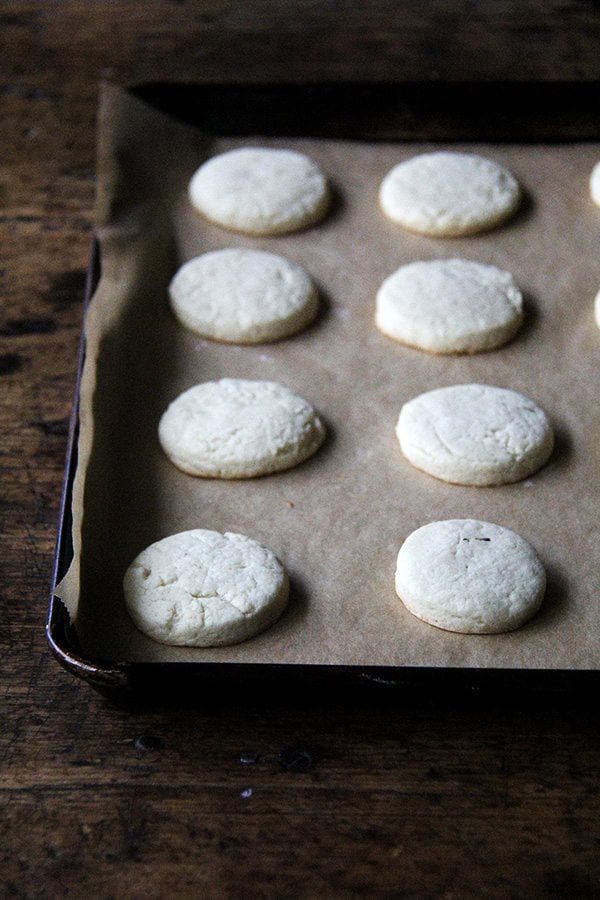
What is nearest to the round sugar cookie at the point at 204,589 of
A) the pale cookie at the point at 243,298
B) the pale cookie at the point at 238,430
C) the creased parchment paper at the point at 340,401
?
the creased parchment paper at the point at 340,401

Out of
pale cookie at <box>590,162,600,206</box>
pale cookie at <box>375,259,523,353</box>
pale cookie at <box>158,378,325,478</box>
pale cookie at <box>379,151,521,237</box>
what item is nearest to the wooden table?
pale cookie at <box>158,378,325,478</box>

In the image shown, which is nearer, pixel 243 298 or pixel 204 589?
pixel 204 589

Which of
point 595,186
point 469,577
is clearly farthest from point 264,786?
point 595,186

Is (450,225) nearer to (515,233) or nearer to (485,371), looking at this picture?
(515,233)

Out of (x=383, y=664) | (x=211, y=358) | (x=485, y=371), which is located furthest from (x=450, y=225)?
(x=383, y=664)

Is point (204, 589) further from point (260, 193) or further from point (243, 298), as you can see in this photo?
point (260, 193)

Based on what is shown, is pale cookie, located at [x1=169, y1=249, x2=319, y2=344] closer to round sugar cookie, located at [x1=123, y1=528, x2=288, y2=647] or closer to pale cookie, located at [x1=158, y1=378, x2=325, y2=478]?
pale cookie, located at [x1=158, y1=378, x2=325, y2=478]

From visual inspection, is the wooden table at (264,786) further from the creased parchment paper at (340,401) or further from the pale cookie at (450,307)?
the pale cookie at (450,307)
